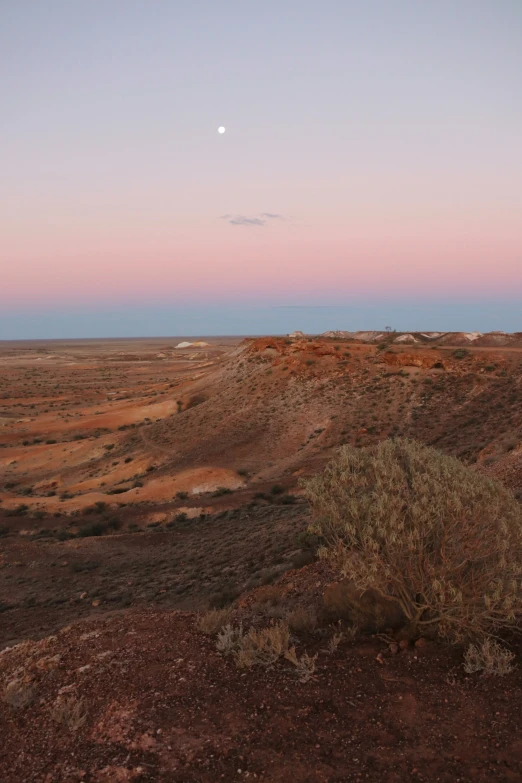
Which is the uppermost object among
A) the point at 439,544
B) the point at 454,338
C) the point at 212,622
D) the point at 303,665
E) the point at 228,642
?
the point at 454,338

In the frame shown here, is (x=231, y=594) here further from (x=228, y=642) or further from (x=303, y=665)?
(x=303, y=665)

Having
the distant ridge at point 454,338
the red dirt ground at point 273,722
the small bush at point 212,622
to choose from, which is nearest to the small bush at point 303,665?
the red dirt ground at point 273,722

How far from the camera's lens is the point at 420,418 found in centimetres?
2789

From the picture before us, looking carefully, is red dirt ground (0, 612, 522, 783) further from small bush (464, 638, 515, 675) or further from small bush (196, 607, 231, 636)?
small bush (196, 607, 231, 636)

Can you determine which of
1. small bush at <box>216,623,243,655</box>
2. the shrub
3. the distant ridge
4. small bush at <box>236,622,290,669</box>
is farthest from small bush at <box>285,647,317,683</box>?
the distant ridge

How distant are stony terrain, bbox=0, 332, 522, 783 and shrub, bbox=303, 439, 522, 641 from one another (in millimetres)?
768

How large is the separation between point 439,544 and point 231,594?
5.82 meters

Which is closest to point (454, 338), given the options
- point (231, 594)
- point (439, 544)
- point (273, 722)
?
point (231, 594)

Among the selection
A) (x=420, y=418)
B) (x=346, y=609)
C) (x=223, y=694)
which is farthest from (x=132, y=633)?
(x=420, y=418)

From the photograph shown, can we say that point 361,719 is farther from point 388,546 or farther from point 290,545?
point 290,545

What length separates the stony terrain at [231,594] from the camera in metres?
4.85

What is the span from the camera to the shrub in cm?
565

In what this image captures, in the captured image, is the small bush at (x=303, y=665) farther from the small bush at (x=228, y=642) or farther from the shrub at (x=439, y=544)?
the shrub at (x=439, y=544)

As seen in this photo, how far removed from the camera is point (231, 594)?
10.3 m
